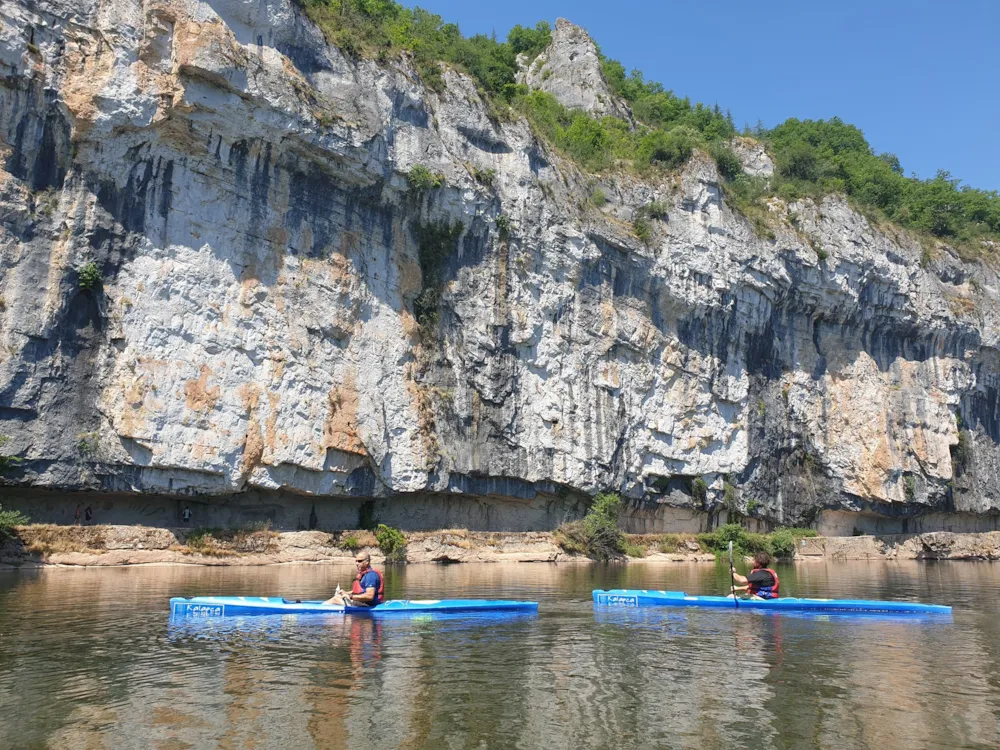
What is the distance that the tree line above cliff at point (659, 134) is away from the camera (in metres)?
37.2

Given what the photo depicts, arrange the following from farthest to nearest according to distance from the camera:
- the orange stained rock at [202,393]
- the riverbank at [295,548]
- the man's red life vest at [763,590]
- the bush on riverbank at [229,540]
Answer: the orange stained rock at [202,393] → the bush on riverbank at [229,540] → the riverbank at [295,548] → the man's red life vest at [763,590]

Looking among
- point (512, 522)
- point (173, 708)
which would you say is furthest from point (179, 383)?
point (173, 708)

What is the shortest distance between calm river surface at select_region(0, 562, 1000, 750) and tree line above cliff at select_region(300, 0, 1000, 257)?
26.0m

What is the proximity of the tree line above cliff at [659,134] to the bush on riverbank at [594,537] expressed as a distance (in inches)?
733

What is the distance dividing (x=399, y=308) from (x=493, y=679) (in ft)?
81.5

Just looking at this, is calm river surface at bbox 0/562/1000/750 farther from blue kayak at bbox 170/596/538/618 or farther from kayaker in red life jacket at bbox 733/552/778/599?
kayaker in red life jacket at bbox 733/552/778/599

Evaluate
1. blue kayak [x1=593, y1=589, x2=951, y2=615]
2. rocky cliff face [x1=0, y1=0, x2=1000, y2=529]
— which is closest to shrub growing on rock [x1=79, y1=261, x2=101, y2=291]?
rocky cliff face [x1=0, y1=0, x2=1000, y2=529]

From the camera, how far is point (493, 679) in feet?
33.4

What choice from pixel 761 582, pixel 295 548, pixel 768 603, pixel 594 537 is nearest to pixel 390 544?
pixel 295 548

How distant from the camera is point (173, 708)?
861cm

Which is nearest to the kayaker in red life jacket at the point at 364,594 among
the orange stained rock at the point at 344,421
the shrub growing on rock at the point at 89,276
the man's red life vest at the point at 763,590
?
the man's red life vest at the point at 763,590

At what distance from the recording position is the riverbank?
950 inches

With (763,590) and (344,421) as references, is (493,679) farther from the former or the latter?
(344,421)

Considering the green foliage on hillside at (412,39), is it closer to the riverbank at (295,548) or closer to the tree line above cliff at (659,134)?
the tree line above cliff at (659,134)
